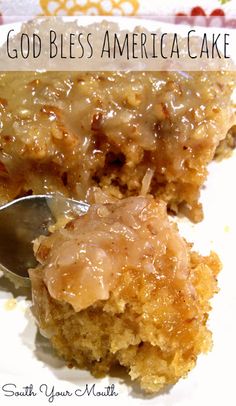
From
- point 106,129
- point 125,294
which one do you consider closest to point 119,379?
point 125,294

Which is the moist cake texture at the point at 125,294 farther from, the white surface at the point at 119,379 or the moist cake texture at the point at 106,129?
the moist cake texture at the point at 106,129

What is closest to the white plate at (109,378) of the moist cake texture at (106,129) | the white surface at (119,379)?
the white surface at (119,379)

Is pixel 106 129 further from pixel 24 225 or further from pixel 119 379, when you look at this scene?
pixel 119 379

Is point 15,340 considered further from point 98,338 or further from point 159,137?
point 159,137

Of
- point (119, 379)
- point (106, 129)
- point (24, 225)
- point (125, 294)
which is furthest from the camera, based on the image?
point (106, 129)

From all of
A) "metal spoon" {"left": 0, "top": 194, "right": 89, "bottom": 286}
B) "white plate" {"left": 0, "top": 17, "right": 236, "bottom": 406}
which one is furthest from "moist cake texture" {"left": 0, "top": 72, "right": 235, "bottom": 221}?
"white plate" {"left": 0, "top": 17, "right": 236, "bottom": 406}

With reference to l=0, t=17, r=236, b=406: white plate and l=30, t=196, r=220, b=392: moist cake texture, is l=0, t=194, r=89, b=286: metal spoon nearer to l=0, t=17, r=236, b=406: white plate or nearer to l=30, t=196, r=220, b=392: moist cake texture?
l=0, t=17, r=236, b=406: white plate

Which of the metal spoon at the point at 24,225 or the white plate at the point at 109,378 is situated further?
the metal spoon at the point at 24,225
